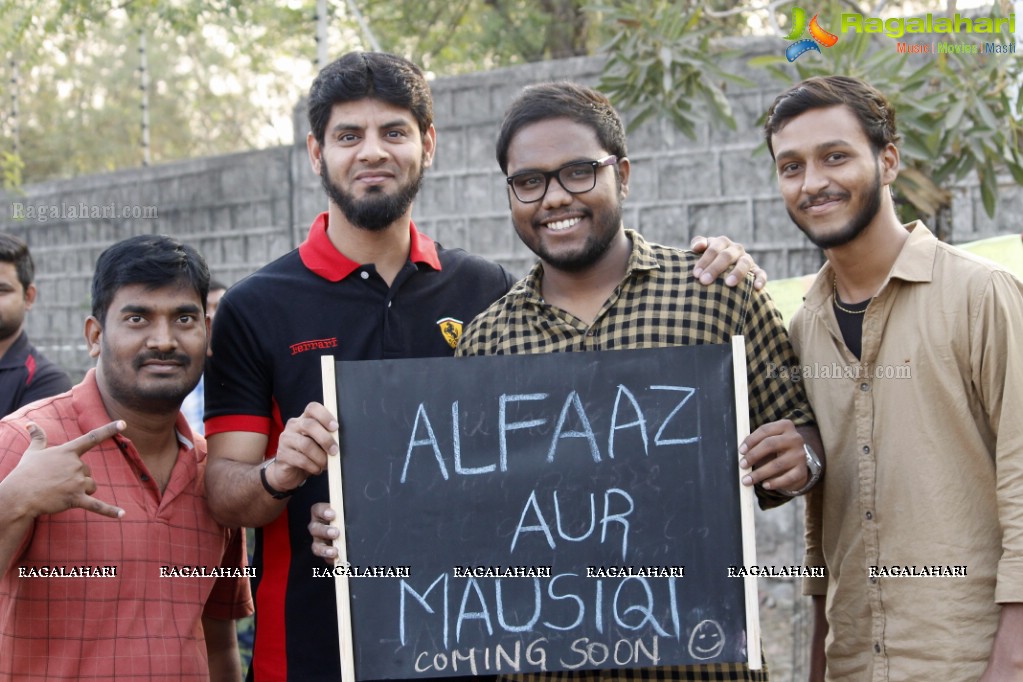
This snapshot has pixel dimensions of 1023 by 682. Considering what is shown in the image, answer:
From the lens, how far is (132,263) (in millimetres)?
3098

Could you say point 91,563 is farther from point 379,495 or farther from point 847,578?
point 847,578

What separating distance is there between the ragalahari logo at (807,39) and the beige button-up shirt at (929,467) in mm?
2482

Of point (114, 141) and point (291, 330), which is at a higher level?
point (114, 141)

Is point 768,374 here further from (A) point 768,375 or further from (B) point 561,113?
(B) point 561,113

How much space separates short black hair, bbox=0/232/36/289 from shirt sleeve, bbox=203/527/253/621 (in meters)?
1.91

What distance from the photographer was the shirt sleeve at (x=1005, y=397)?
8.33 ft

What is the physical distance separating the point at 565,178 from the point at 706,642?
1374 millimetres

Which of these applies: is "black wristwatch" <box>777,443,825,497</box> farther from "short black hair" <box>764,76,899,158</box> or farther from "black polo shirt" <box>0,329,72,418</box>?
"black polo shirt" <box>0,329,72,418</box>

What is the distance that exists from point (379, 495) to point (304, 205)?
5.68 metres

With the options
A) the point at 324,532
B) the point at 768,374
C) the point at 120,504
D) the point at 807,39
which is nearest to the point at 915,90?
the point at 807,39

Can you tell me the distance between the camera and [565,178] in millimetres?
3041

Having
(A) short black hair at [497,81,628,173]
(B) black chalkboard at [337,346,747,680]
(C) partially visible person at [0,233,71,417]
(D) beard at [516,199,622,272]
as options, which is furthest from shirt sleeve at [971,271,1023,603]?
(C) partially visible person at [0,233,71,417]

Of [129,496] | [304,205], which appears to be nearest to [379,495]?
[129,496]

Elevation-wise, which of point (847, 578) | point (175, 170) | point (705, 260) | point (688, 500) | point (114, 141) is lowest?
point (847, 578)
